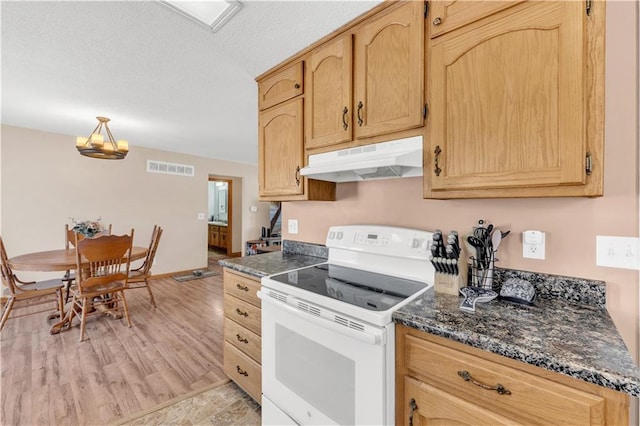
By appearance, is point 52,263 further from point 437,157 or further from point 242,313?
point 437,157

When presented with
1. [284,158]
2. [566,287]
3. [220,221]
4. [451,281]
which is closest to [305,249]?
[284,158]

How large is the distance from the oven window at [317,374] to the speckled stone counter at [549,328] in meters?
0.37

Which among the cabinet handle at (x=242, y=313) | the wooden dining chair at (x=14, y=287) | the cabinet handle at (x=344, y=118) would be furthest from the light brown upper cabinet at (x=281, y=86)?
the wooden dining chair at (x=14, y=287)

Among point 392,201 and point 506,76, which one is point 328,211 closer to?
point 392,201

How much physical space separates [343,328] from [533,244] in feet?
3.05

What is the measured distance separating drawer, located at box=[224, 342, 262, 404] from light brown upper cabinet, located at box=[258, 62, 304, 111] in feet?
5.92

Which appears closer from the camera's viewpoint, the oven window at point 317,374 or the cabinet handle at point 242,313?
the oven window at point 317,374

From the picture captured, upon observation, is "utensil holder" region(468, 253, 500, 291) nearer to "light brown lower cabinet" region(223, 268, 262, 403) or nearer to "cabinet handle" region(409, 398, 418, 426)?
"cabinet handle" region(409, 398, 418, 426)

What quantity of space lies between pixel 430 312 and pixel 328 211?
1.18 metres

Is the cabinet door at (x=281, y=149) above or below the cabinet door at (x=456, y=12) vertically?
below

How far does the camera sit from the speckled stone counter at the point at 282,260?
5.69ft

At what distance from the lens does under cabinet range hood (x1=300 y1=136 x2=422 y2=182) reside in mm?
1295

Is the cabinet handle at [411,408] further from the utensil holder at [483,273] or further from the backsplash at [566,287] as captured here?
the backsplash at [566,287]

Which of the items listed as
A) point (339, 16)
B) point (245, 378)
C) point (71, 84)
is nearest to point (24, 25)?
point (71, 84)
